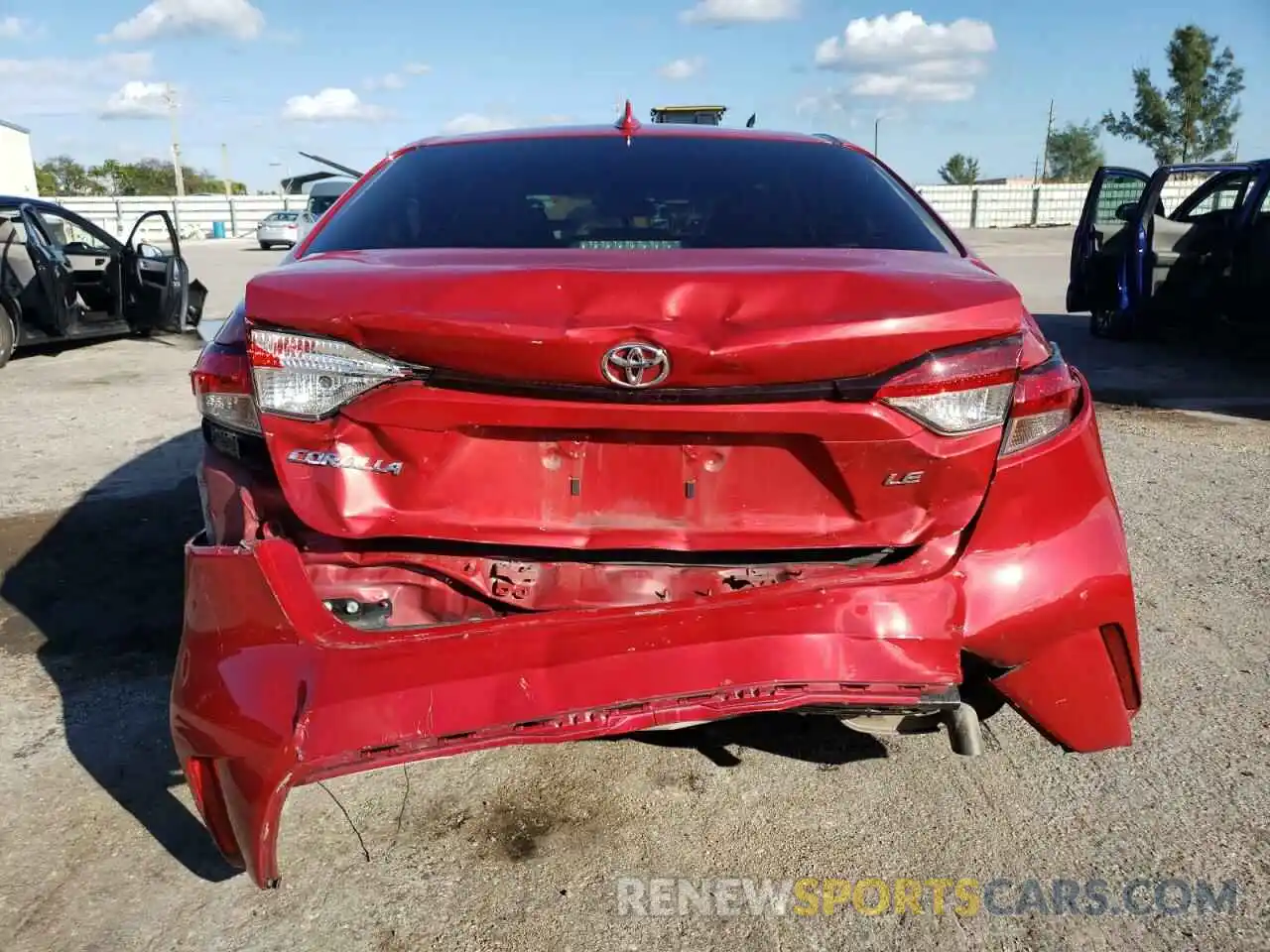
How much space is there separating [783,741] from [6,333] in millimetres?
8327

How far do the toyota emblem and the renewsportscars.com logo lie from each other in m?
1.12

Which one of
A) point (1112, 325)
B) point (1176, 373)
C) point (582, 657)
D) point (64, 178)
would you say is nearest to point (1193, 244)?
point (1112, 325)

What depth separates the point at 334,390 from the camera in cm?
184

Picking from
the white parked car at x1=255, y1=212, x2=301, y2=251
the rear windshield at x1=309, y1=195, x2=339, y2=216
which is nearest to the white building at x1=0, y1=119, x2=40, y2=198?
the white parked car at x1=255, y1=212, x2=301, y2=251

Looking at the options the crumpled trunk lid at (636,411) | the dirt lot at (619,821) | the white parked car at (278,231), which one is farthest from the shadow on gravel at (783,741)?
the white parked car at (278,231)

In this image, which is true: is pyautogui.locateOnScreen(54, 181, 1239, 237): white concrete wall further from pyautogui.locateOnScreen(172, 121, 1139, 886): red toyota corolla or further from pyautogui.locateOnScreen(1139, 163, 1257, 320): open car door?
pyautogui.locateOnScreen(172, 121, 1139, 886): red toyota corolla

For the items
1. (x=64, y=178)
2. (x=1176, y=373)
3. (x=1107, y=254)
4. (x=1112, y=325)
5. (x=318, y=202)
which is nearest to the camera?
(x=1176, y=373)

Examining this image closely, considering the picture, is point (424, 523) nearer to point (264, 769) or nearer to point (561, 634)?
point (561, 634)

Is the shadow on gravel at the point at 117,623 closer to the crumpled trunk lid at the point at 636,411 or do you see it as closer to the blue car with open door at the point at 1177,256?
the crumpled trunk lid at the point at 636,411

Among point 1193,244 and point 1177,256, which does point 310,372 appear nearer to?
point 1177,256

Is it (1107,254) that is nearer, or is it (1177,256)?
(1177,256)

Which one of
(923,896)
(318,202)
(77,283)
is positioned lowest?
(923,896)

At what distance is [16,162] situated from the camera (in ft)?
166

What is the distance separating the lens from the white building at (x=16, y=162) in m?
49.1
